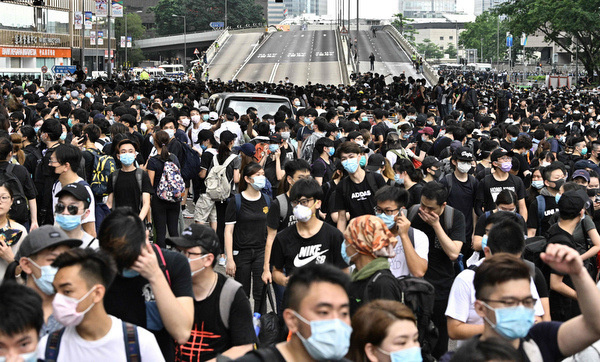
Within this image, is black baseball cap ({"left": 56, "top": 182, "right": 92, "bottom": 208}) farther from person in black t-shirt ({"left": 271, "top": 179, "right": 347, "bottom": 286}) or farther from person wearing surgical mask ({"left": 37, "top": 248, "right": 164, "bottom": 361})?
person wearing surgical mask ({"left": 37, "top": 248, "right": 164, "bottom": 361})

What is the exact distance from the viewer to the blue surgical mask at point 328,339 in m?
3.65

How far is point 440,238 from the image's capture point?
22.4 ft

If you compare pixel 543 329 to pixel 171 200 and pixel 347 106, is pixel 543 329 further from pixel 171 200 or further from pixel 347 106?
pixel 347 106

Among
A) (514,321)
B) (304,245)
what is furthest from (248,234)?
(514,321)

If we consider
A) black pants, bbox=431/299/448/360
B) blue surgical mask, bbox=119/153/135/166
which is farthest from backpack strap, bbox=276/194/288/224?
blue surgical mask, bbox=119/153/135/166

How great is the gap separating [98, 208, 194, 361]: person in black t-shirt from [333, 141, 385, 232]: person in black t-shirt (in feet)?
13.2

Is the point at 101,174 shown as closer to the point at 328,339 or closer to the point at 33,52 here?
the point at 328,339

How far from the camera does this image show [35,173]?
34.6 feet

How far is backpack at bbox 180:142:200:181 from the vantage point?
1271 cm

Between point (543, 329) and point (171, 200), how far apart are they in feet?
21.2

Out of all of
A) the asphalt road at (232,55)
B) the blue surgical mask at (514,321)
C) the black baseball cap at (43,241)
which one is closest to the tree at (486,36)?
the asphalt road at (232,55)

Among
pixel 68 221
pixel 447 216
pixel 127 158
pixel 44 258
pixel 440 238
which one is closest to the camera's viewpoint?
pixel 44 258

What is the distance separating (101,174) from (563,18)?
167 ft

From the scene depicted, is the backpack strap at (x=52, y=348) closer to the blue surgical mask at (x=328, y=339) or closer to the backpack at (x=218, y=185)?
the blue surgical mask at (x=328, y=339)
